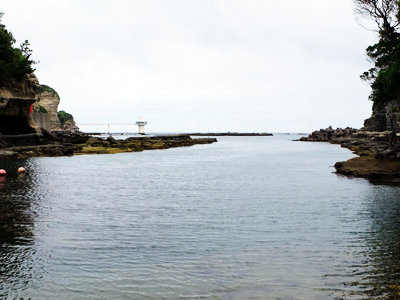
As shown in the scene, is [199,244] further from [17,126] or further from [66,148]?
[17,126]

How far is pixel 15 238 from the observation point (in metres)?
13.3

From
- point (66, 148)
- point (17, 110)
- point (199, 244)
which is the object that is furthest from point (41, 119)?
point (199, 244)

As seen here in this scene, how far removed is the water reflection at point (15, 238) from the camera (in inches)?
375

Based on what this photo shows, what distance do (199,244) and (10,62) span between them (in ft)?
196

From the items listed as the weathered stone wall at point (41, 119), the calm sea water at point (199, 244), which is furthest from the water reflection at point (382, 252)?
the weathered stone wall at point (41, 119)

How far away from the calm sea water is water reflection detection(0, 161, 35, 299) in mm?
35

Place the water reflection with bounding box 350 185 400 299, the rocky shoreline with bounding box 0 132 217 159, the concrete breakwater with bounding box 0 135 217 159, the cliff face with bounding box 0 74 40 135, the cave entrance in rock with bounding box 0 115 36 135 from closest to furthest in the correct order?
the water reflection with bounding box 350 185 400 299
the concrete breakwater with bounding box 0 135 217 159
the rocky shoreline with bounding box 0 132 217 159
the cliff face with bounding box 0 74 40 135
the cave entrance in rock with bounding box 0 115 36 135

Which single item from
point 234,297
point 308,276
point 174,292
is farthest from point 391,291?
point 174,292

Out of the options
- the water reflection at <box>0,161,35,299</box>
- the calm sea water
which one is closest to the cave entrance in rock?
the water reflection at <box>0,161,35,299</box>

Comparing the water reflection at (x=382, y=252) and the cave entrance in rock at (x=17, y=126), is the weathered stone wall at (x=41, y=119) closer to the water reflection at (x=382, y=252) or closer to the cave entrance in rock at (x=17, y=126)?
the cave entrance in rock at (x=17, y=126)

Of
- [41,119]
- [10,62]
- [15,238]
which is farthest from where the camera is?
[41,119]

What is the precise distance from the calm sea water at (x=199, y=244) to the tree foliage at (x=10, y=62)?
40227 millimetres

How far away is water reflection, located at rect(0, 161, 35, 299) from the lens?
952cm

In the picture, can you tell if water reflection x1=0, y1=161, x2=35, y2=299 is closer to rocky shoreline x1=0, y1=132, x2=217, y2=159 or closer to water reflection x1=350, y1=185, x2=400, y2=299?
water reflection x1=350, y1=185, x2=400, y2=299
